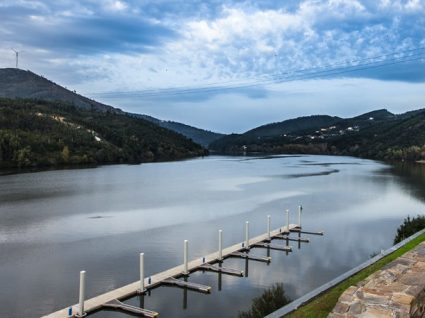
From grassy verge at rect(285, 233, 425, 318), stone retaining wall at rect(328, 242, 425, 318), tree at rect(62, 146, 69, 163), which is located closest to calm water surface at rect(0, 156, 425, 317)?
grassy verge at rect(285, 233, 425, 318)

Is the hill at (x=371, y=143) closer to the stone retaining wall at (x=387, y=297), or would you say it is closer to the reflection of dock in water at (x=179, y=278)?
the reflection of dock in water at (x=179, y=278)

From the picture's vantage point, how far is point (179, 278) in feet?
48.8

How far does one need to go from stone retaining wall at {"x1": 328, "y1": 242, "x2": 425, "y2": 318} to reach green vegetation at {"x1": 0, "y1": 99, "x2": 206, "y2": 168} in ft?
228

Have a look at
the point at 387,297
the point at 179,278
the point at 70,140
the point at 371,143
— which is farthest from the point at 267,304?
the point at 371,143

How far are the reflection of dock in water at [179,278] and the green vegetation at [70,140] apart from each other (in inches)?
2305

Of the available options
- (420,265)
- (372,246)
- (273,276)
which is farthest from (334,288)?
(372,246)

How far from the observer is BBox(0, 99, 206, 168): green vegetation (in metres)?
73.6

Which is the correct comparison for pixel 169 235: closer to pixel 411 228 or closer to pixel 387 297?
pixel 411 228

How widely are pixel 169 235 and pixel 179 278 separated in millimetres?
6830

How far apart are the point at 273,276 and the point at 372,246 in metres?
6.46

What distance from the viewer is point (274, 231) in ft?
72.4

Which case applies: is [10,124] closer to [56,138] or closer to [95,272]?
[56,138]

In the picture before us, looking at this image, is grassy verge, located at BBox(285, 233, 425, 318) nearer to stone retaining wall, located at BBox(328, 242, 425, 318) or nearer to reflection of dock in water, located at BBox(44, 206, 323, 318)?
stone retaining wall, located at BBox(328, 242, 425, 318)

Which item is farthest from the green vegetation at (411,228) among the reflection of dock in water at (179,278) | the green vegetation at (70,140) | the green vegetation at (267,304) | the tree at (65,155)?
the tree at (65,155)
